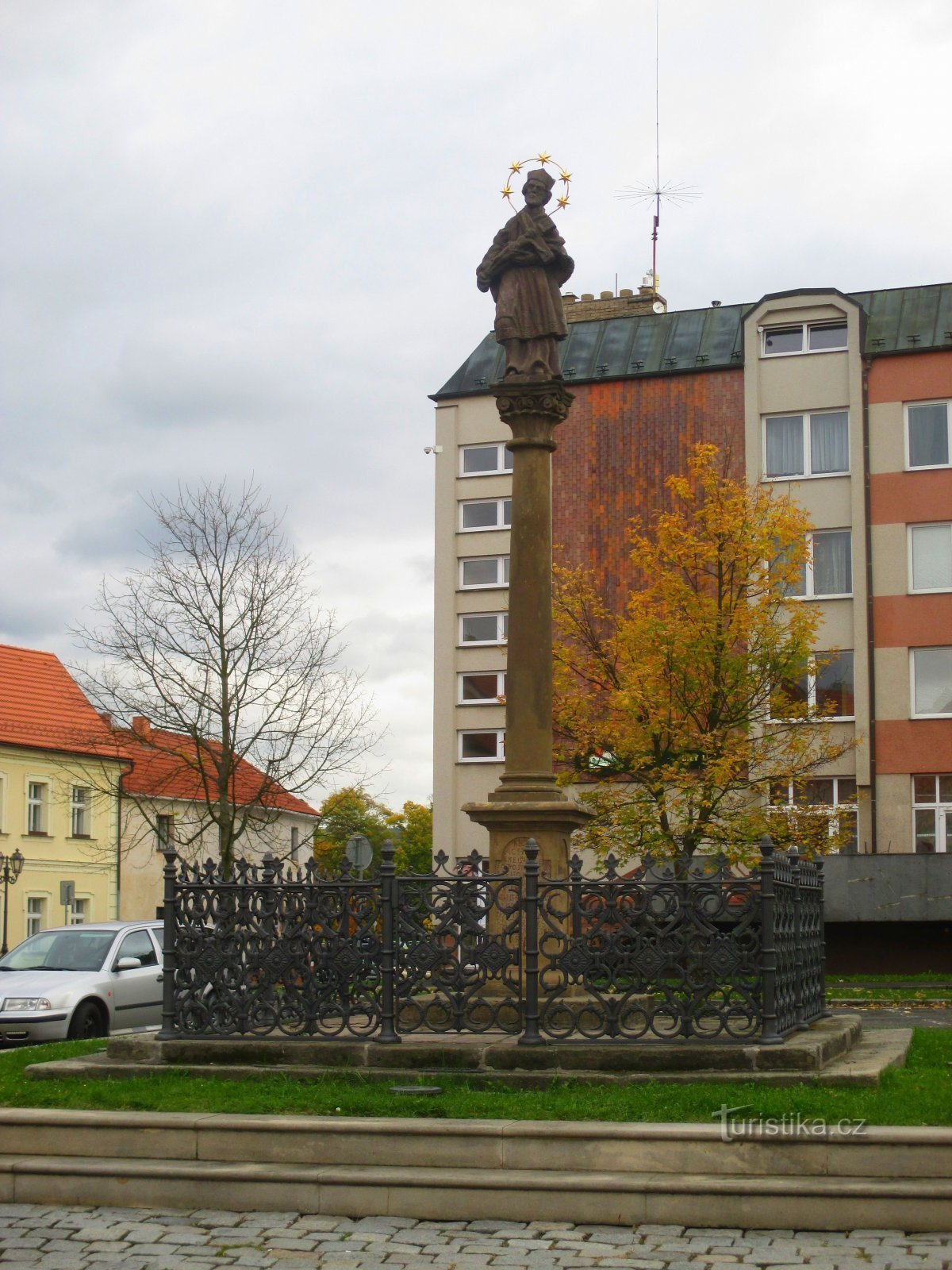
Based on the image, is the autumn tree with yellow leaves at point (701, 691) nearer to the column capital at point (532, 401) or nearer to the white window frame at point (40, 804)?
the column capital at point (532, 401)

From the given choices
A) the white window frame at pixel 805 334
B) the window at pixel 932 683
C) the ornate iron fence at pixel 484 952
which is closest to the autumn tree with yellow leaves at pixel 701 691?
the window at pixel 932 683

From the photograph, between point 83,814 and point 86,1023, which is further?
point 83,814

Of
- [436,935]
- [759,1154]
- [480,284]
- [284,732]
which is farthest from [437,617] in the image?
[759,1154]

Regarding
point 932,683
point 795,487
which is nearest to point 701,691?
point 932,683

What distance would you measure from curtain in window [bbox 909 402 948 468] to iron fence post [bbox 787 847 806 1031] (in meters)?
30.2

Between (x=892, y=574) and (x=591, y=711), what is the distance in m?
11.5

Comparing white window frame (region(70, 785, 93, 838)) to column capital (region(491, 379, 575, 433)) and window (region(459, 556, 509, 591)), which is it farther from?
column capital (region(491, 379, 575, 433))

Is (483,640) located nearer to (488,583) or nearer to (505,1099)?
(488,583)

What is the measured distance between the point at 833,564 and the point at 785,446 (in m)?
3.53

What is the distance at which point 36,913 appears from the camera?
53.1 metres

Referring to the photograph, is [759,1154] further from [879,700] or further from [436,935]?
[879,700]

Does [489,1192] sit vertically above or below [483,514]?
below

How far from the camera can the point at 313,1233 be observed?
26.4ft

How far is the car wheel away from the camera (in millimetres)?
17375
